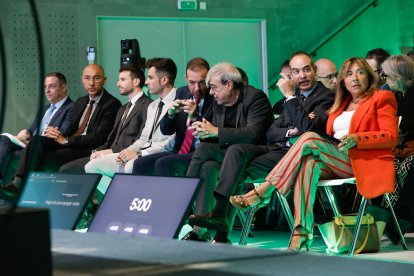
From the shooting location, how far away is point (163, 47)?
35.4ft

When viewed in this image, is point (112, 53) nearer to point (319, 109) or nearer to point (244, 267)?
point (319, 109)

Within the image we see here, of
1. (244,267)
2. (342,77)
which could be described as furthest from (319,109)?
(244,267)

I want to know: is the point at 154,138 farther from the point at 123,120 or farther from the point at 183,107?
the point at 183,107

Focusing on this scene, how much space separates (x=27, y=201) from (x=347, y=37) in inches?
300

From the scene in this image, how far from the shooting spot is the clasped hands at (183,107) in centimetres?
536

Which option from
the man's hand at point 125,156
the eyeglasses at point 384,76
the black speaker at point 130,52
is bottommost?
the man's hand at point 125,156

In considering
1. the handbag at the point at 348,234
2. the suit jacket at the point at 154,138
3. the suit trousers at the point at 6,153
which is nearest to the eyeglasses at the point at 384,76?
the handbag at the point at 348,234

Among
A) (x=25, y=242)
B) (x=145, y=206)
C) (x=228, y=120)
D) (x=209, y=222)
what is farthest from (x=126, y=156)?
(x=25, y=242)

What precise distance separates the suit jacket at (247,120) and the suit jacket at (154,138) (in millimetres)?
713

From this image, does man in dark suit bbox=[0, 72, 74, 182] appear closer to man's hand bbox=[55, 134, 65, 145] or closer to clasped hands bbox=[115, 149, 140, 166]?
man's hand bbox=[55, 134, 65, 145]

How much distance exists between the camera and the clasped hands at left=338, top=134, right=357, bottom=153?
4430mm

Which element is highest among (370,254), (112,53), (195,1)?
(195,1)

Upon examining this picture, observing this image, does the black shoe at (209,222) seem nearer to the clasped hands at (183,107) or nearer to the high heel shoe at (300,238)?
the high heel shoe at (300,238)

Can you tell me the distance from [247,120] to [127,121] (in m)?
1.59
